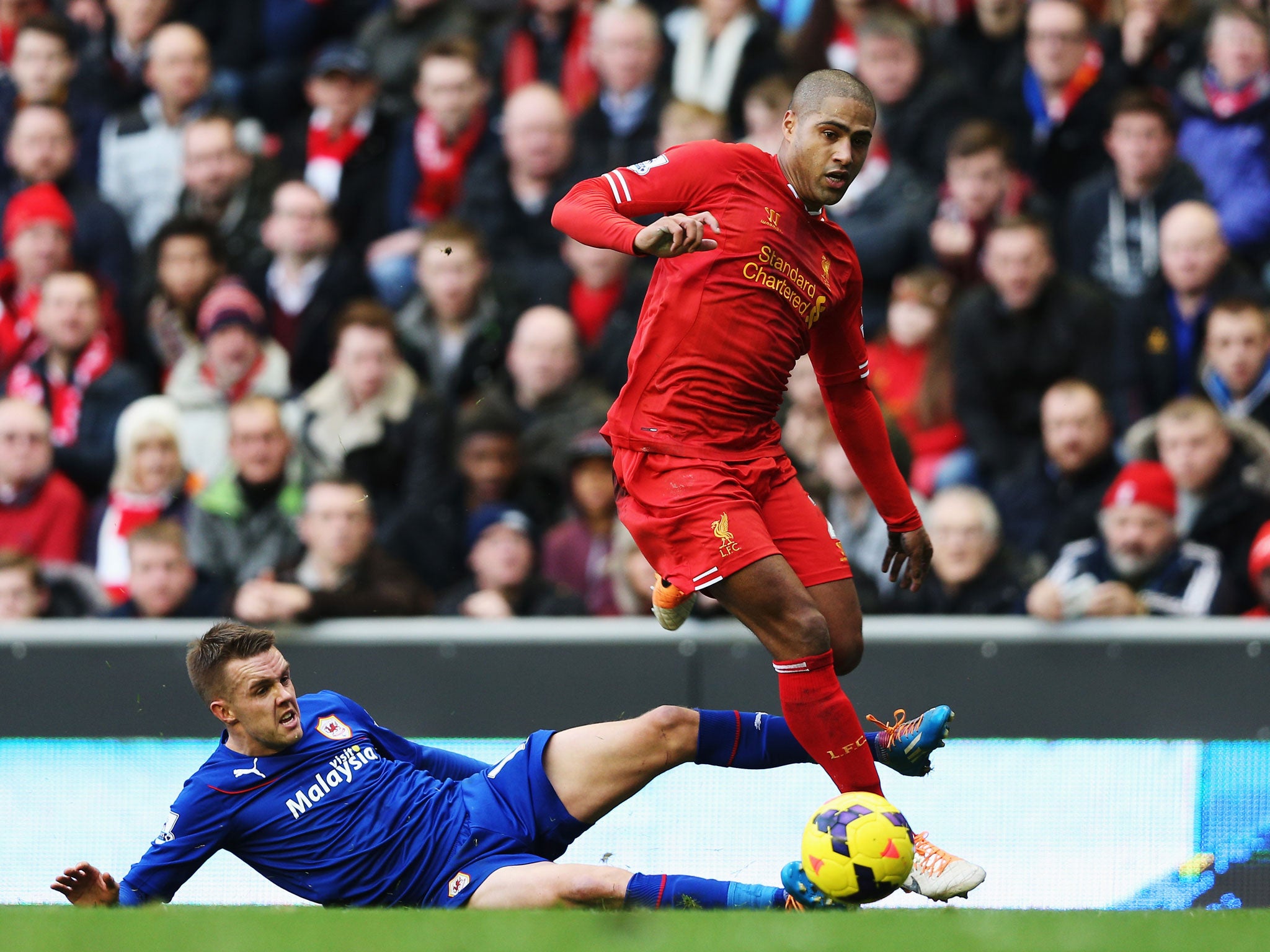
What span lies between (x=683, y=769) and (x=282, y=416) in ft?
8.52

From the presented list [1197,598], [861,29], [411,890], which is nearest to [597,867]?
[411,890]

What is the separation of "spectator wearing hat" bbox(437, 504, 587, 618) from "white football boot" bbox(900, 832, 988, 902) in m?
2.38

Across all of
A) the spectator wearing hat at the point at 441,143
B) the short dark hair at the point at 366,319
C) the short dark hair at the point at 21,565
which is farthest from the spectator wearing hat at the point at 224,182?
the short dark hair at the point at 21,565

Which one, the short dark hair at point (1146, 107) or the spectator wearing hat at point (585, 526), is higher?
the short dark hair at point (1146, 107)

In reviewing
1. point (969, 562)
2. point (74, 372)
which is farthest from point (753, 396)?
point (74, 372)

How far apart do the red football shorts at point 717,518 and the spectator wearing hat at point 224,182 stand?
4.18 meters

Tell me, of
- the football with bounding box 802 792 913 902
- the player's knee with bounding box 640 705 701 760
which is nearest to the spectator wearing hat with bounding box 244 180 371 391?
the player's knee with bounding box 640 705 701 760

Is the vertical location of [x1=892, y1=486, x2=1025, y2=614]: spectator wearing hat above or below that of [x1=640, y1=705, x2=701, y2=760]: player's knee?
above

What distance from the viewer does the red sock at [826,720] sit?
4922 millimetres

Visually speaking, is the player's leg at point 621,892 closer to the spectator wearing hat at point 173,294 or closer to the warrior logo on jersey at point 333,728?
the warrior logo on jersey at point 333,728

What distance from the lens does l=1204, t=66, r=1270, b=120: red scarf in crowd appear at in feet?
25.6

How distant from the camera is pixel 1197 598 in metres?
6.75

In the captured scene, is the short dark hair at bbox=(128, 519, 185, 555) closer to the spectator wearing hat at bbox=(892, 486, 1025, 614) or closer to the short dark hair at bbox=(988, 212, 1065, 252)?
the spectator wearing hat at bbox=(892, 486, 1025, 614)

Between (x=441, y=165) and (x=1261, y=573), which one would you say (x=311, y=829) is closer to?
(x=1261, y=573)
